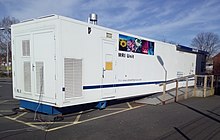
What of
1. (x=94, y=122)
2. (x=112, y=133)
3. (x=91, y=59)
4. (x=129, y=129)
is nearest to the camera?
(x=112, y=133)

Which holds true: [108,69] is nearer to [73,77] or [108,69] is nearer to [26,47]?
[73,77]

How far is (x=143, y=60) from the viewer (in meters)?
10.8

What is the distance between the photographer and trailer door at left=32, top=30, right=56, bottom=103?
6734 millimetres

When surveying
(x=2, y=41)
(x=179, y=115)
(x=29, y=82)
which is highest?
(x=2, y=41)

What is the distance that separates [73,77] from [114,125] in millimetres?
2185

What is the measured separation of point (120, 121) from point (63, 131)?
209 centimetres

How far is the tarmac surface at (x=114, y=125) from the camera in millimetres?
5418

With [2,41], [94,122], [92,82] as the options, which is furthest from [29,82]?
[2,41]

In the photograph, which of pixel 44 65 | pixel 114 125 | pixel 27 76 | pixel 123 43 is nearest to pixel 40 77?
pixel 44 65

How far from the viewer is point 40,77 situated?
715cm

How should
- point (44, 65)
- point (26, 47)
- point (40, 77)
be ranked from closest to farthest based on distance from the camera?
point (44, 65) → point (40, 77) → point (26, 47)

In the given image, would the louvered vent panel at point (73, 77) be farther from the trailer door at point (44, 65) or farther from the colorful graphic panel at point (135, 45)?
the colorful graphic panel at point (135, 45)

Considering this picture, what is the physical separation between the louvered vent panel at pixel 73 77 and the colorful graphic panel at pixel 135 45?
8.98 ft

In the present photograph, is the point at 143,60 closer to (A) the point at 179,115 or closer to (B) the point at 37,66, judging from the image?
(A) the point at 179,115
